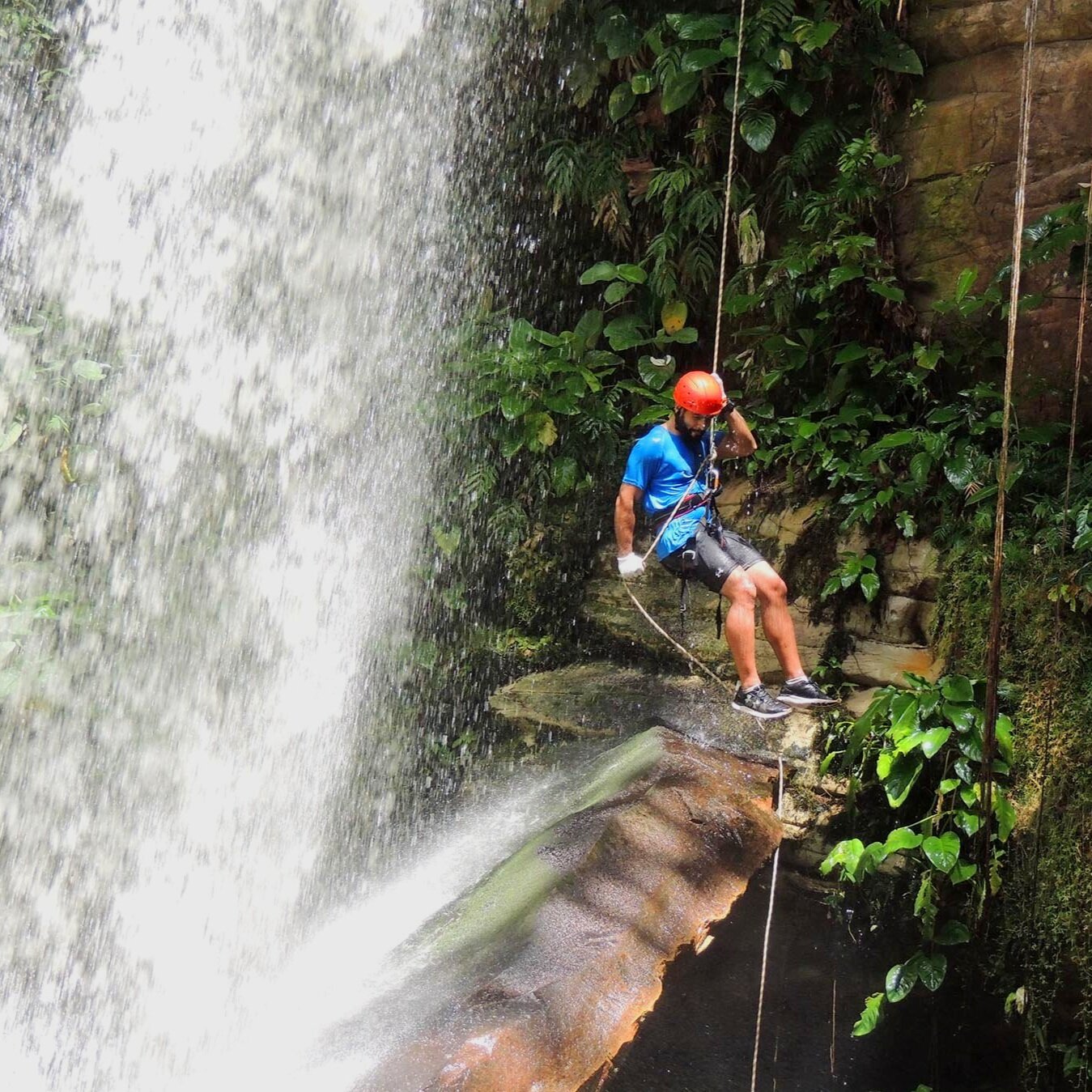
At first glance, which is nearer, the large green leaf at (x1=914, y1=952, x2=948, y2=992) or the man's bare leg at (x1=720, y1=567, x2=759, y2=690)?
the large green leaf at (x1=914, y1=952, x2=948, y2=992)

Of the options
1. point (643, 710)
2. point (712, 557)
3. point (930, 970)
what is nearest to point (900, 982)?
point (930, 970)

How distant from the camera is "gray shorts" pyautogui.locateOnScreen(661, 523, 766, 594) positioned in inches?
187

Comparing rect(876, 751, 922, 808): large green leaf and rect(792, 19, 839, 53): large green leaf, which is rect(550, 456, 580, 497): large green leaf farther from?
rect(876, 751, 922, 808): large green leaf

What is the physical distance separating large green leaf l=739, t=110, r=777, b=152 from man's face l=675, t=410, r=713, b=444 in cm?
260

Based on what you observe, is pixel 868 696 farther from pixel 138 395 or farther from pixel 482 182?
pixel 138 395

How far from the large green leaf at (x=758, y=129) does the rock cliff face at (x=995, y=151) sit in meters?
0.80

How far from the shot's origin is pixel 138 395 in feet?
25.4

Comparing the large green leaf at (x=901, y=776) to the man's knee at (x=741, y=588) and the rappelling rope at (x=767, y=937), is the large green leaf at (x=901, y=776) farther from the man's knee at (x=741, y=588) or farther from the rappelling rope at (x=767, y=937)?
the man's knee at (x=741, y=588)

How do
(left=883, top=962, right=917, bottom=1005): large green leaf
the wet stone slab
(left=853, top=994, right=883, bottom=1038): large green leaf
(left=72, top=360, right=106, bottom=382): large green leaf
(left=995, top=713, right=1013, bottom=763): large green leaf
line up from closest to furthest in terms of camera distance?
(left=853, top=994, right=883, bottom=1038): large green leaf < (left=883, top=962, right=917, bottom=1005): large green leaf < (left=995, top=713, right=1013, bottom=763): large green leaf < the wet stone slab < (left=72, top=360, right=106, bottom=382): large green leaf

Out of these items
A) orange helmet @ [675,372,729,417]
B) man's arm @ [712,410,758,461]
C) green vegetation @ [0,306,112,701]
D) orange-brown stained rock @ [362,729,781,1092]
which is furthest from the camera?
green vegetation @ [0,306,112,701]

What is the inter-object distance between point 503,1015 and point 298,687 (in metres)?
3.92

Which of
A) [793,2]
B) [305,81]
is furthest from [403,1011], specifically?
[305,81]

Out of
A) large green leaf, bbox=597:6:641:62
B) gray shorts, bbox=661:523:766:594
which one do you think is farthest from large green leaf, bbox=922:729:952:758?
large green leaf, bbox=597:6:641:62

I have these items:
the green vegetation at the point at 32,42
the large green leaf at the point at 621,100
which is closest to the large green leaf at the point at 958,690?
the large green leaf at the point at 621,100
